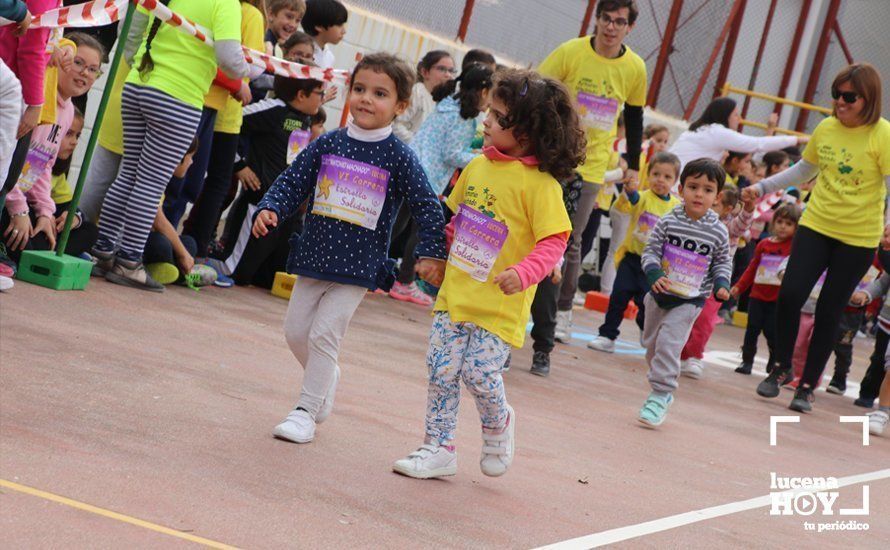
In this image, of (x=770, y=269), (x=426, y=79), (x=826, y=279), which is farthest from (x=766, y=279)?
(x=426, y=79)

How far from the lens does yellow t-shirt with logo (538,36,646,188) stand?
9.26 meters

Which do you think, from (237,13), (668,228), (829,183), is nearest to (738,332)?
(829,183)

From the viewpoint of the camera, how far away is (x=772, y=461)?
736 centimetres

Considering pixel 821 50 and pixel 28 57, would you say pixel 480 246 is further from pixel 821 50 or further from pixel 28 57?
pixel 821 50

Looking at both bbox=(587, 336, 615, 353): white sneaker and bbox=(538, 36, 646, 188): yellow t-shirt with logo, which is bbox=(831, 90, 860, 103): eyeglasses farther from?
bbox=(587, 336, 615, 353): white sneaker

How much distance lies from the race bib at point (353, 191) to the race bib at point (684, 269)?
297 centimetres

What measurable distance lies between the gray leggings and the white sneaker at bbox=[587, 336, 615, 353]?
5.79 meters

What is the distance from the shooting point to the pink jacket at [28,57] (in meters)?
6.19

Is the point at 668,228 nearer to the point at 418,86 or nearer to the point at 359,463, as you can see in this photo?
the point at 359,463

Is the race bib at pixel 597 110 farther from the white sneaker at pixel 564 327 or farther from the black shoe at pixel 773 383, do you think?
the black shoe at pixel 773 383

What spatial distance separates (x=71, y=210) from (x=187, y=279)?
4.42ft

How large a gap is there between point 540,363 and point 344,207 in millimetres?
3639


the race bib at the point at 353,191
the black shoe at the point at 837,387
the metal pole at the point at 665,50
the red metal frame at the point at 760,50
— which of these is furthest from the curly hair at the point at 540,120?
the red metal frame at the point at 760,50

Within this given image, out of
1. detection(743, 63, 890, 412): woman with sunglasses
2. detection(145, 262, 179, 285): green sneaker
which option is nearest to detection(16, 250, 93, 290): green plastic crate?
detection(145, 262, 179, 285): green sneaker
